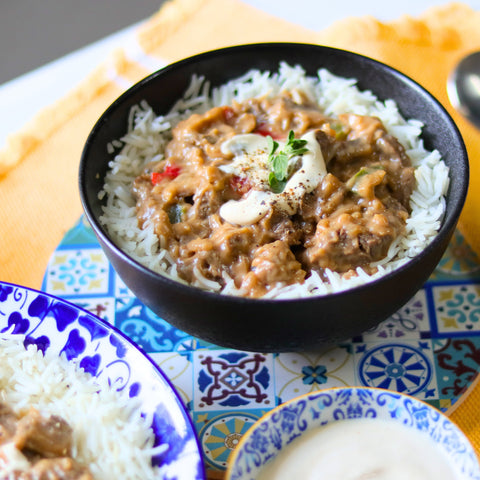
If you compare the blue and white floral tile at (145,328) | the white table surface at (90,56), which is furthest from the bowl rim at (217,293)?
the white table surface at (90,56)

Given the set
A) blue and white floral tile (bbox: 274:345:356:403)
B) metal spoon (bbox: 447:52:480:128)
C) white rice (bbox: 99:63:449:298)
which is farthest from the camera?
blue and white floral tile (bbox: 274:345:356:403)

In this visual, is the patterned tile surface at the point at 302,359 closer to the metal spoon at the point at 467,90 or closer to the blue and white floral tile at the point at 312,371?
the blue and white floral tile at the point at 312,371

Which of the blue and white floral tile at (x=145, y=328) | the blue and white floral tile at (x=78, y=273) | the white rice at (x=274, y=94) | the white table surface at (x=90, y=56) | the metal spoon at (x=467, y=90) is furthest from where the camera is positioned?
the white table surface at (x=90, y=56)

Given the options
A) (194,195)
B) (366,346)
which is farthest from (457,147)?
(194,195)

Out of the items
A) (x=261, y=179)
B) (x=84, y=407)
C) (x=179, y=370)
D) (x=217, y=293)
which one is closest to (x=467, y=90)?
(x=261, y=179)

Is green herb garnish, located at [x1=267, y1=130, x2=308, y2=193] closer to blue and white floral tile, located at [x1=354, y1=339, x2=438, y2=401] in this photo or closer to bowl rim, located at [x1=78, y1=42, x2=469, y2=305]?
bowl rim, located at [x1=78, y1=42, x2=469, y2=305]

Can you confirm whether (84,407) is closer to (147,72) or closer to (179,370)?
(179,370)

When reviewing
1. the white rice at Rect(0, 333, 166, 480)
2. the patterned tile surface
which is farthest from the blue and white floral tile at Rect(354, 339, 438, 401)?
the white rice at Rect(0, 333, 166, 480)

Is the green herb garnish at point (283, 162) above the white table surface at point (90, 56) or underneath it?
above
